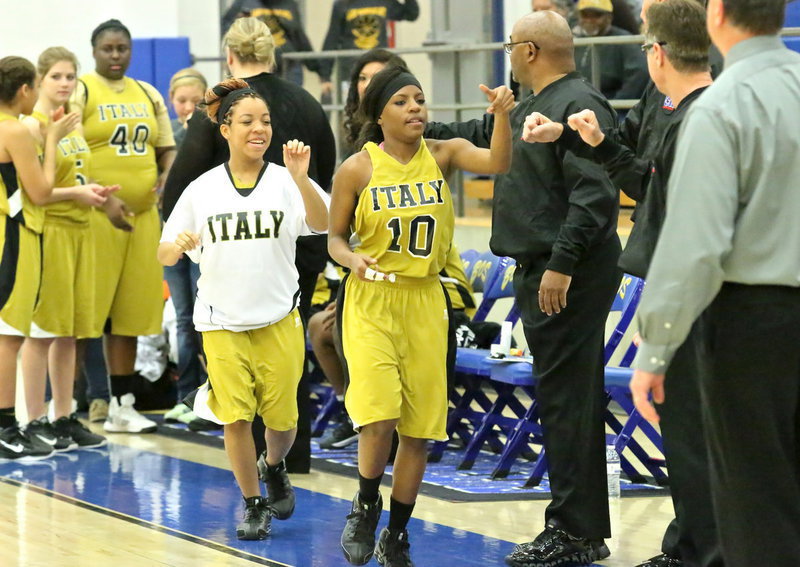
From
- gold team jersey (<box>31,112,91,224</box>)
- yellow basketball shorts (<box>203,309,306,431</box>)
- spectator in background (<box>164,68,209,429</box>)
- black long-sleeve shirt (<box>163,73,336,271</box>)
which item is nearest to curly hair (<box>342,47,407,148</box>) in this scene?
black long-sleeve shirt (<box>163,73,336,271</box>)

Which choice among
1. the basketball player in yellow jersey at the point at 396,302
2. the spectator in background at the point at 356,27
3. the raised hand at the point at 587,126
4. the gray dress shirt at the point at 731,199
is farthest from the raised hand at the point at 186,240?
the spectator in background at the point at 356,27

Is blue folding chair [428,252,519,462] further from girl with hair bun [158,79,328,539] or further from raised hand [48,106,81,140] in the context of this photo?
raised hand [48,106,81,140]

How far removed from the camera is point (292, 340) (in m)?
5.64

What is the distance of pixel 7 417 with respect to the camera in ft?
24.2

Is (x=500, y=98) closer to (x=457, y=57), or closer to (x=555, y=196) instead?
(x=555, y=196)

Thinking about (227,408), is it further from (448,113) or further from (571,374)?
(448,113)

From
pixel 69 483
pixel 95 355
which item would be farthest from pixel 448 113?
pixel 69 483

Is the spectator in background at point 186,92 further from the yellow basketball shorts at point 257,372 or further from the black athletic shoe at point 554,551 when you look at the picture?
the black athletic shoe at point 554,551

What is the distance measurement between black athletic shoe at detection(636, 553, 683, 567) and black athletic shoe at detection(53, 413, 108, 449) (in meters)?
3.66

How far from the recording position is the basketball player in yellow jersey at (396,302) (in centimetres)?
496

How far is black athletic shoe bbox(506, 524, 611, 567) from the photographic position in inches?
199

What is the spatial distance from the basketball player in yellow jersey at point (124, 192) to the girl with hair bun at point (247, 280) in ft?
7.42

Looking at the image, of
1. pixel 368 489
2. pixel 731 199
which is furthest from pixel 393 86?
pixel 731 199

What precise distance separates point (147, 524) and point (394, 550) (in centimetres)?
133
